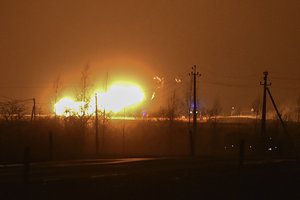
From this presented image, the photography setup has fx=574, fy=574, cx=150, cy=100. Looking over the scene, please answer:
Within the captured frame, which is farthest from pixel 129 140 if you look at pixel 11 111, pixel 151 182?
pixel 151 182

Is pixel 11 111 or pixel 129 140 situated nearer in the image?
pixel 11 111

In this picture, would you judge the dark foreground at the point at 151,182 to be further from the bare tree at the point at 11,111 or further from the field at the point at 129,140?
the bare tree at the point at 11,111

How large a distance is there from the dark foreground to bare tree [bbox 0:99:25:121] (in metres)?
27.4

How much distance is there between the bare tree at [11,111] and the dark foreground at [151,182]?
2741 cm

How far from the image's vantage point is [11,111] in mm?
50219

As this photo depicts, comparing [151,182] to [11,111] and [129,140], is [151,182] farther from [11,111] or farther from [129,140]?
[129,140]

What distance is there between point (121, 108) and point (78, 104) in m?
17.8

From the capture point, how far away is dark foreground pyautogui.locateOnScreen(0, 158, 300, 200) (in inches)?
632

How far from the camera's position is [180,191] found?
16859 mm

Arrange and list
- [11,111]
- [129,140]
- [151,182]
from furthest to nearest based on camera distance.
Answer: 1. [129,140]
2. [11,111]
3. [151,182]

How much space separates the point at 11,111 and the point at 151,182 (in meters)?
34.2

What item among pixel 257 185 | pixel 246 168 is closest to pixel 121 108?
pixel 246 168

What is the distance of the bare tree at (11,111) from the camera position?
49.8m

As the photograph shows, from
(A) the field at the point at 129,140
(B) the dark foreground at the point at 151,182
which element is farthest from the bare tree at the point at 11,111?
(B) the dark foreground at the point at 151,182
